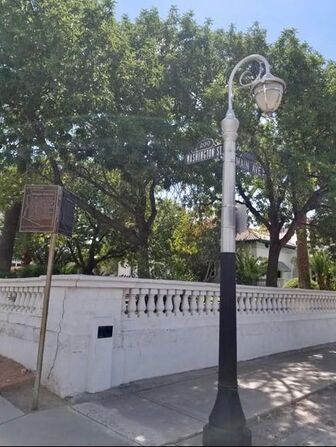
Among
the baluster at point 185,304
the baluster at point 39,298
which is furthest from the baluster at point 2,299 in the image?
the baluster at point 185,304

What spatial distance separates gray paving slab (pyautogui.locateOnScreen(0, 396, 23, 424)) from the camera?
5493 mm

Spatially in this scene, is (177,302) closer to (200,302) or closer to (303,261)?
(200,302)

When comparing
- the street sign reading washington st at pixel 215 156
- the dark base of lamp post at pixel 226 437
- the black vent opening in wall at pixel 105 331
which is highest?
the street sign reading washington st at pixel 215 156

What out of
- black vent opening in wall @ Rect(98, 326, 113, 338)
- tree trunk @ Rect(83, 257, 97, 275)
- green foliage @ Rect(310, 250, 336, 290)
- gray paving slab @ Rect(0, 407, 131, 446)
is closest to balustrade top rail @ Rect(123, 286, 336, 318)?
black vent opening in wall @ Rect(98, 326, 113, 338)

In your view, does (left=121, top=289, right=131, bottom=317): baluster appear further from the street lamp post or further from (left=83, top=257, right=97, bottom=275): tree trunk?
(left=83, top=257, right=97, bottom=275): tree trunk

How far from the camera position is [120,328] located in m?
6.79

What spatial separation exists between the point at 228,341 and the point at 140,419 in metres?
1.45

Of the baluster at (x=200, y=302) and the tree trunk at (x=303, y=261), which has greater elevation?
the tree trunk at (x=303, y=261)

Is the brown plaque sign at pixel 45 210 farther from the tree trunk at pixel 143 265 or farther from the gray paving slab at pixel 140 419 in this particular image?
the tree trunk at pixel 143 265

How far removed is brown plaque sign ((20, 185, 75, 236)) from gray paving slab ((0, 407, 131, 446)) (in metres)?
2.32

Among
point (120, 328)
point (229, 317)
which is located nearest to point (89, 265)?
point (120, 328)

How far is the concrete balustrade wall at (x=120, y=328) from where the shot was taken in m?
6.32

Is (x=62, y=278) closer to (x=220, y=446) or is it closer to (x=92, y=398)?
(x=92, y=398)

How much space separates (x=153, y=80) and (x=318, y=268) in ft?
49.9
